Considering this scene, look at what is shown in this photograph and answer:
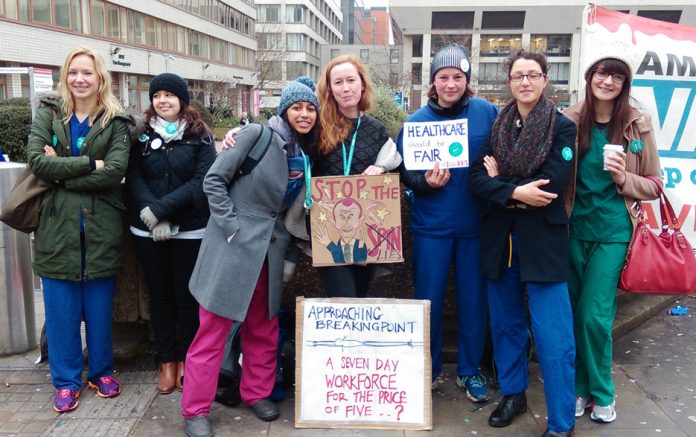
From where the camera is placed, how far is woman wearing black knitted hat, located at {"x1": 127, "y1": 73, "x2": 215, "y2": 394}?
12.4 feet

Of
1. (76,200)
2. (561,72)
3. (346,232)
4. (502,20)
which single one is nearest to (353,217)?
(346,232)

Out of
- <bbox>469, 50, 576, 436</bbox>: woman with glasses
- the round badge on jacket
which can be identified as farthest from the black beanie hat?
the round badge on jacket

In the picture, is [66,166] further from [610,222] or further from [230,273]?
[610,222]

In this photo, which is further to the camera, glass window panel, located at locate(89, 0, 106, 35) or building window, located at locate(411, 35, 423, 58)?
building window, located at locate(411, 35, 423, 58)

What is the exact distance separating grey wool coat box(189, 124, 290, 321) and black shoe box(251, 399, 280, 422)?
68cm

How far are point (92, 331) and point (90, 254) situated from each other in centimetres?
54

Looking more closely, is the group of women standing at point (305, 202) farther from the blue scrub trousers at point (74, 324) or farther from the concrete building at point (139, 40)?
the concrete building at point (139, 40)

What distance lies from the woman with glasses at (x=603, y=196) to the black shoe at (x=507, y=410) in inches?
16.3

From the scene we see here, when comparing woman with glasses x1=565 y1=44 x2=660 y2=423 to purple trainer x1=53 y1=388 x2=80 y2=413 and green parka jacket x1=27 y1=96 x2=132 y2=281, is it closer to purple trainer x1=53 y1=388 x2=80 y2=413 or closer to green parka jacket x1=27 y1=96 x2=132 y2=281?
green parka jacket x1=27 y1=96 x2=132 y2=281

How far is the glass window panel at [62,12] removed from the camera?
3106 cm

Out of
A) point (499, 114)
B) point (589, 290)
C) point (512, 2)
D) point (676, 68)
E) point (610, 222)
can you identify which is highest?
point (512, 2)

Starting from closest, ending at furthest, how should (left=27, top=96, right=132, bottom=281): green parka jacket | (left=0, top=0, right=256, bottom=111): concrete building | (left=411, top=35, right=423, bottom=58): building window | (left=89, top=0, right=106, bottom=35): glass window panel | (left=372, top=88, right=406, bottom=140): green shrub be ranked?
(left=27, top=96, right=132, bottom=281): green parka jacket
(left=372, top=88, right=406, bottom=140): green shrub
(left=0, top=0, right=256, bottom=111): concrete building
(left=89, top=0, right=106, bottom=35): glass window panel
(left=411, top=35, right=423, bottom=58): building window

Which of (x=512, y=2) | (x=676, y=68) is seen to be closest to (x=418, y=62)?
(x=512, y=2)

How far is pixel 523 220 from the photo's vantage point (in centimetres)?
340
